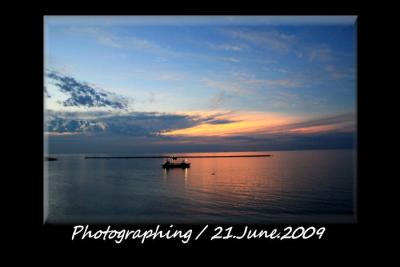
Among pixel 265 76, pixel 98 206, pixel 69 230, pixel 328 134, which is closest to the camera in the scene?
pixel 69 230

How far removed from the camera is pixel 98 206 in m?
14.5

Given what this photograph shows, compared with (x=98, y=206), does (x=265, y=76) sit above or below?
above

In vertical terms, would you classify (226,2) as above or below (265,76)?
below

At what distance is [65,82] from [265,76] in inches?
1245

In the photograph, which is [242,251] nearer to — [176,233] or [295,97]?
[176,233]

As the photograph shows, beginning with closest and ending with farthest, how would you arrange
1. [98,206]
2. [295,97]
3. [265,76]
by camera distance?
[98,206], [295,97], [265,76]
